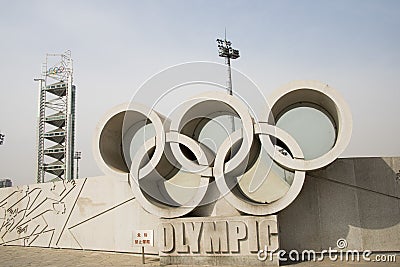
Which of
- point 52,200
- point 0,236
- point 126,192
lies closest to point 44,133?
point 0,236

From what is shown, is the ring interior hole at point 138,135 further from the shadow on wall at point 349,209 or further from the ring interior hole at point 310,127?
the shadow on wall at point 349,209

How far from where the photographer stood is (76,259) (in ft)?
42.0

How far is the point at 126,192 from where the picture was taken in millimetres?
14078

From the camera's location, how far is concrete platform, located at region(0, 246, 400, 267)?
10812mm

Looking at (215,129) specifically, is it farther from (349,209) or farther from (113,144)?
(349,209)

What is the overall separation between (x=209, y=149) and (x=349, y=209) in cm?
482

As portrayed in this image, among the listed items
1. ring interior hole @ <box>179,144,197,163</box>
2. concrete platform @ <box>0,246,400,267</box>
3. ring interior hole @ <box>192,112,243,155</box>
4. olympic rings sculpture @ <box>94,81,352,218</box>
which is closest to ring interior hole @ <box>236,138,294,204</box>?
olympic rings sculpture @ <box>94,81,352,218</box>

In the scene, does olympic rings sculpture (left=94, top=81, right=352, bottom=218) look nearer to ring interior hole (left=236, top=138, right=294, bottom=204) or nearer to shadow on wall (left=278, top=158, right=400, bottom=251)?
ring interior hole (left=236, top=138, right=294, bottom=204)

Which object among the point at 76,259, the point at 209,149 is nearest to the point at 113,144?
the point at 209,149

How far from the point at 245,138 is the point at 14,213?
12541 mm

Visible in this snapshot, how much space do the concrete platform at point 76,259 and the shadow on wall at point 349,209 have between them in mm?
815

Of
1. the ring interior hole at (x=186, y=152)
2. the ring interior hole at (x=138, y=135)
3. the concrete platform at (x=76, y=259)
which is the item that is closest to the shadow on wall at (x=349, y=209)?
A: the concrete platform at (x=76, y=259)

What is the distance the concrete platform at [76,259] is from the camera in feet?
35.5

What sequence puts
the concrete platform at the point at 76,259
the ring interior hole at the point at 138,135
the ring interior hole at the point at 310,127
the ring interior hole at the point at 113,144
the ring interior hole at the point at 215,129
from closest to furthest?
1. the concrete platform at the point at 76,259
2. the ring interior hole at the point at 310,127
3. the ring interior hole at the point at 113,144
4. the ring interior hole at the point at 215,129
5. the ring interior hole at the point at 138,135
